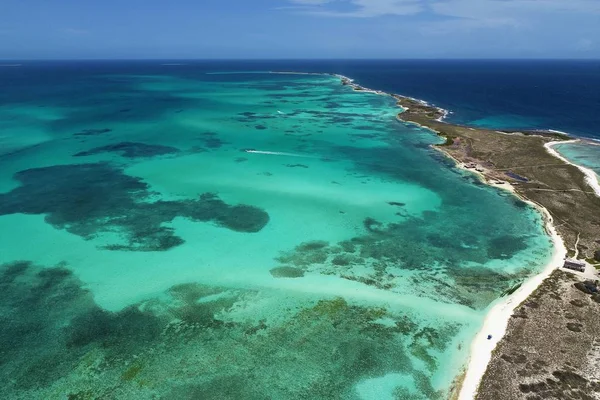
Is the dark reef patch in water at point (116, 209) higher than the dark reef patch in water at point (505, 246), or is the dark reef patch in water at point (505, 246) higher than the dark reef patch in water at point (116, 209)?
the dark reef patch in water at point (116, 209)

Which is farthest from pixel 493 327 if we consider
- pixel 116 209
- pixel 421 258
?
pixel 116 209

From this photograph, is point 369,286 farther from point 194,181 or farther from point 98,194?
point 98,194

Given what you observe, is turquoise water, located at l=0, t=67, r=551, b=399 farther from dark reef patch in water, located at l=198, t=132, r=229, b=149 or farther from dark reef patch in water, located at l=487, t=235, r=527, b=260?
dark reef patch in water, located at l=198, t=132, r=229, b=149

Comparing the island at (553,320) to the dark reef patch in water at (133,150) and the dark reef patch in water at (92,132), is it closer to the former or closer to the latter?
the dark reef patch in water at (133,150)

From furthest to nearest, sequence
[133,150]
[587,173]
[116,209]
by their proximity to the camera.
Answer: [133,150] < [587,173] < [116,209]

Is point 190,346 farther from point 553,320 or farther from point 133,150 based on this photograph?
point 133,150

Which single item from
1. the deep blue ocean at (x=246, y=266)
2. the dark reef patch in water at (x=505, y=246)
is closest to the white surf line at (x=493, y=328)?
the deep blue ocean at (x=246, y=266)
